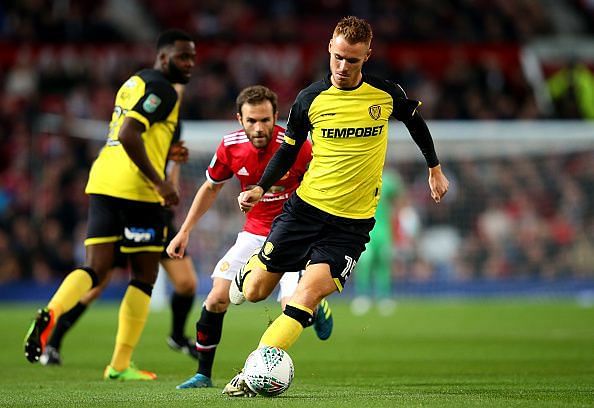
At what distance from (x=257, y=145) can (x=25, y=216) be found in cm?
1296

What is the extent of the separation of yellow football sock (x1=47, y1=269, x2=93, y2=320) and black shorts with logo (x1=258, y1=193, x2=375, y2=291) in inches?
82.6

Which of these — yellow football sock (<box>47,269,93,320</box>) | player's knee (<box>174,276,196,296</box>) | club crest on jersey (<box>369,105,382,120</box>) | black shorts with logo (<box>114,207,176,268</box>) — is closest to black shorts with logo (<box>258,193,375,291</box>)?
club crest on jersey (<box>369,105,382,120</box>)

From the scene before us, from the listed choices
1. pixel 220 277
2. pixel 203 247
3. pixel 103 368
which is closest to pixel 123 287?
pixel 203 247

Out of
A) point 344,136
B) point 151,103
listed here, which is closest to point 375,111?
point 344,136

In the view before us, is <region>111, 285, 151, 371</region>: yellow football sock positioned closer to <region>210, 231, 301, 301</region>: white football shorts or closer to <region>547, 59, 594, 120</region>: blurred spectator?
<region>210, 231, 301, 301</region>: white football shorts

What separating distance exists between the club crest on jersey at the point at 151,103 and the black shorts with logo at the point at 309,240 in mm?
1867

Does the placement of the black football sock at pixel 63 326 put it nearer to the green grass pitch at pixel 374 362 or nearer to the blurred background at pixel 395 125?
the green grass pitch at pixel 374 362

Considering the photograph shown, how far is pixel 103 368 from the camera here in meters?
9.74

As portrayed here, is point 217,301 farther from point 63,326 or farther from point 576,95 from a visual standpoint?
point 576,95

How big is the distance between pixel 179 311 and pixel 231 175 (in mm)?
2485

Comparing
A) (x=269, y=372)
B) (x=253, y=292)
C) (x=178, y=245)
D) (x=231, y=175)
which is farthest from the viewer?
(x=231, y=175)

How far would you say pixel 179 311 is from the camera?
10227mm

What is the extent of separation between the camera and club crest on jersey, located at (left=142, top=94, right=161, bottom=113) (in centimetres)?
862

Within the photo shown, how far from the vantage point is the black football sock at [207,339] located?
793 cm
